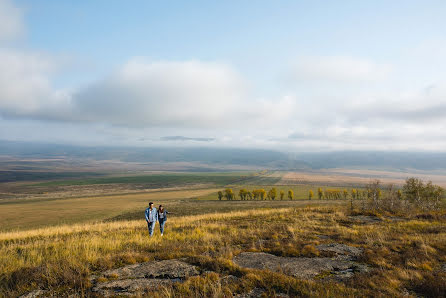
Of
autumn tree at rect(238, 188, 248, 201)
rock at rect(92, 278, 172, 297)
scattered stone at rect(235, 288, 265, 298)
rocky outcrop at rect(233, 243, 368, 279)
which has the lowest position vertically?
autumn tree at rect(238, 188, 248, 201)

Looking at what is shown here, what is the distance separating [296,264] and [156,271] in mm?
4734

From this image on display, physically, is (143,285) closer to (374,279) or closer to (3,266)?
(3,266)

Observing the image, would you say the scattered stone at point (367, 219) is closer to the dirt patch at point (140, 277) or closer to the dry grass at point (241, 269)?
the dry grass at point (241, 269)

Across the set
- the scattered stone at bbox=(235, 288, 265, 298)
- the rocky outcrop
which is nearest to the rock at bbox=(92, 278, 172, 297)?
the scattered stone at bbox=(235, 288, 265, 298)

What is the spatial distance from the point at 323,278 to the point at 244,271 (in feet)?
7.55

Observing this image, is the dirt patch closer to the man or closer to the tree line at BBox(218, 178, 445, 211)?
the man

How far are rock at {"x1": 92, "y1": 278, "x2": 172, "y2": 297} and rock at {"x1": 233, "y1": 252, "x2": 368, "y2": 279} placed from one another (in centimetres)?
296

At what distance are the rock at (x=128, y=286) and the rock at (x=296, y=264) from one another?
296cm

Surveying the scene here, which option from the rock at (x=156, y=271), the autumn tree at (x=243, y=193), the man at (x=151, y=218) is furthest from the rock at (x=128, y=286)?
the autumn tree at (x=243, y=193)

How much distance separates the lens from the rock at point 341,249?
908cm

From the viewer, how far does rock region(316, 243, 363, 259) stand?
9.08 meters

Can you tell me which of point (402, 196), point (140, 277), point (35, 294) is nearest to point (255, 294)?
point (140, 277)

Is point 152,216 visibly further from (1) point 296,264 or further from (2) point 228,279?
(1) point 296,264

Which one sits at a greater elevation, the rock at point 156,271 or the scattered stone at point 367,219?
the rock at point 156,271
